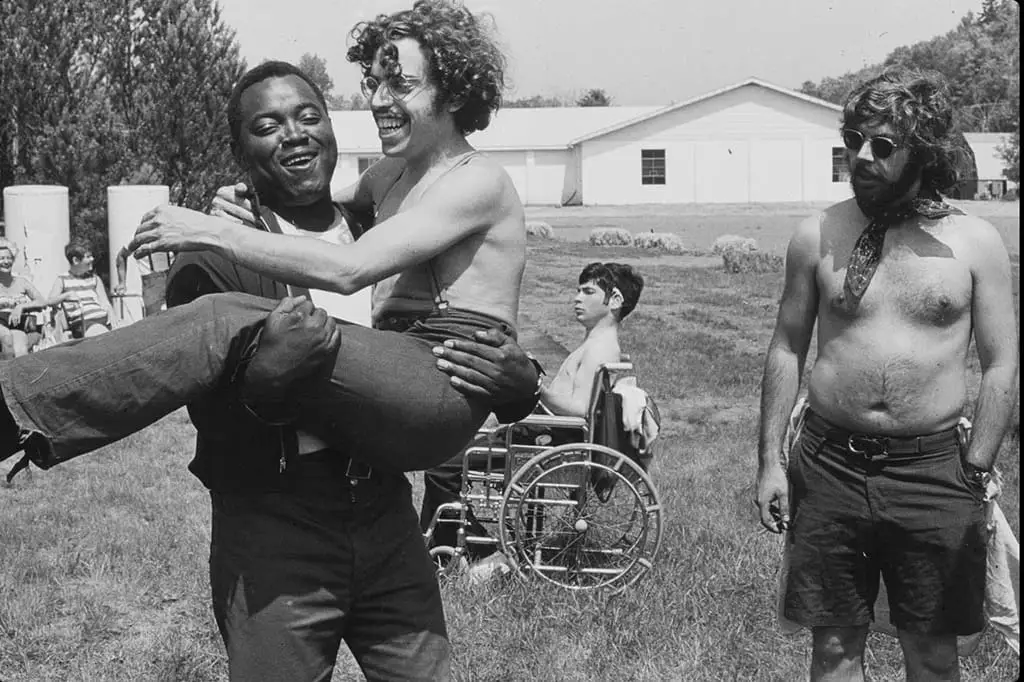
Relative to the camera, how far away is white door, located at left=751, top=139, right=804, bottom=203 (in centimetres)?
4338

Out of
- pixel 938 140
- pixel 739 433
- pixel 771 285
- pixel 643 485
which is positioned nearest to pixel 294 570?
pixel 938 140

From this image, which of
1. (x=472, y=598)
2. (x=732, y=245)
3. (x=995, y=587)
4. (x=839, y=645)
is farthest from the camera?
(x=732, y=245)

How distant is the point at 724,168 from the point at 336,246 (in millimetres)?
42512

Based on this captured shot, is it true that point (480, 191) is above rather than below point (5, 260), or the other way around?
above

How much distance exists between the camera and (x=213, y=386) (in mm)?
2465

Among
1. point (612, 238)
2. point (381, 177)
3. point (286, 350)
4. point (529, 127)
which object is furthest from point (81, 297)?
point (529, 127)

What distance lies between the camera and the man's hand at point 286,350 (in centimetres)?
242

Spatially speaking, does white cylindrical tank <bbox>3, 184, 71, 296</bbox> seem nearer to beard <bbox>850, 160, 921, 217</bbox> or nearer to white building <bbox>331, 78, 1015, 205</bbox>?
beard <bbox>850, 160, 921, 217</bbox>

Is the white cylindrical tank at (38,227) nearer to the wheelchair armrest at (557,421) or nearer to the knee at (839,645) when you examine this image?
the wheelchair armrest at (557,421)

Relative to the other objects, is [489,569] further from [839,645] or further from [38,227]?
[38,227]

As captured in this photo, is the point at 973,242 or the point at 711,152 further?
the point at 711,152

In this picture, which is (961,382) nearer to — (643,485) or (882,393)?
(882,393)

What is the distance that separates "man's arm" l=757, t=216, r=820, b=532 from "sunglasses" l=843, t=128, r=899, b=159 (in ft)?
0.88

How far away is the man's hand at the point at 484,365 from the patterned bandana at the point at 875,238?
1534 mm
